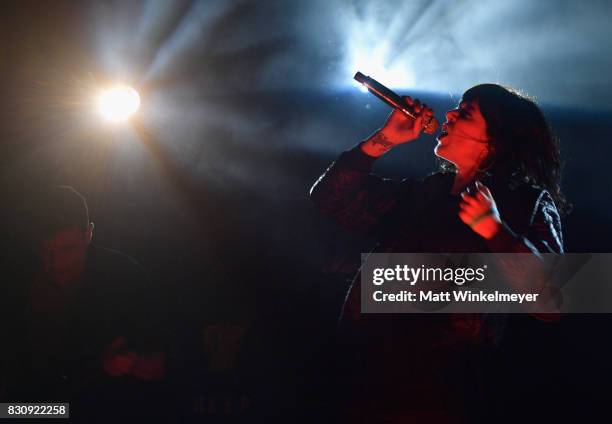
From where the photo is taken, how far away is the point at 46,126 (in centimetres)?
282

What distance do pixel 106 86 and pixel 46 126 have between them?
1.52 feet

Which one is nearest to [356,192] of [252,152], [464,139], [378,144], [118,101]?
[378,144]

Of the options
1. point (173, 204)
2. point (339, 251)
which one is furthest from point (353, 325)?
point (173, 204)

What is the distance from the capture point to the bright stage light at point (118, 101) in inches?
114

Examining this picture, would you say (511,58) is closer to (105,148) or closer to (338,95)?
(338,95)

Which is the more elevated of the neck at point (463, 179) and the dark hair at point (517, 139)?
the dark hair at point (517, 139)

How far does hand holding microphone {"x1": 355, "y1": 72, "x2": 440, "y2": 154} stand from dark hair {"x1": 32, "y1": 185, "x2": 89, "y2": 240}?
69.5 inches

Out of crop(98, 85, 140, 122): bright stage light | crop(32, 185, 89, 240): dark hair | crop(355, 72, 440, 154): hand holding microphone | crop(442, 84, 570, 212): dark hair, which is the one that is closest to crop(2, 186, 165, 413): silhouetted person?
crop(32, 185, 89, 240): dark hair

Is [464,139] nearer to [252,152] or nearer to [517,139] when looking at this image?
[517,139]

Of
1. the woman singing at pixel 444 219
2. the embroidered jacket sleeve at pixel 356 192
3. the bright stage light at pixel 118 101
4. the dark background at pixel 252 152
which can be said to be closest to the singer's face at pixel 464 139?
the woman singing at pixel 444 219

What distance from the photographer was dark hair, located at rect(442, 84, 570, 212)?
187cm

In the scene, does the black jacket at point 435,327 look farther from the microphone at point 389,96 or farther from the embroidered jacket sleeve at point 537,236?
the microphone at point 389,96

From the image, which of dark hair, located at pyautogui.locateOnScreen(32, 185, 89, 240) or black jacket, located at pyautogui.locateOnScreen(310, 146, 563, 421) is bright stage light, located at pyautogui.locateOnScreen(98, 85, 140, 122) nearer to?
dark hair, located at pyautogui.locateOnScreen(32, 185, 89, 240)

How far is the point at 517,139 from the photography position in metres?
1.89
